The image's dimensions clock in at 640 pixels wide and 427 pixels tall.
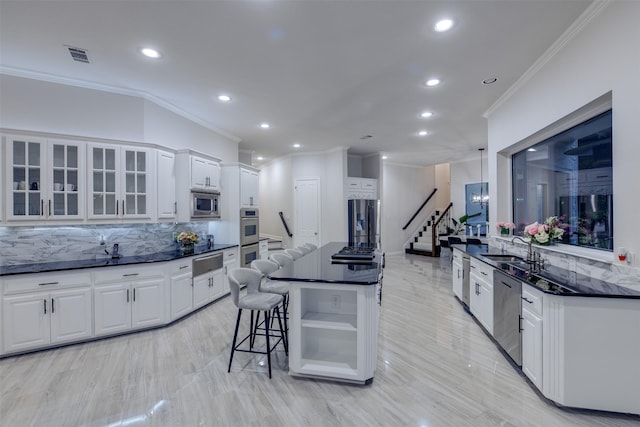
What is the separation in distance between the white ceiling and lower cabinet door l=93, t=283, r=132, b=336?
2597 mm

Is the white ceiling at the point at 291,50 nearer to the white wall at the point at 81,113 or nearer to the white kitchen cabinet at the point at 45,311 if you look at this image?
the white wall at the point at 81,113

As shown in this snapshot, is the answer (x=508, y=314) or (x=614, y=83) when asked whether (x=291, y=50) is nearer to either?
(x=614, y=83)

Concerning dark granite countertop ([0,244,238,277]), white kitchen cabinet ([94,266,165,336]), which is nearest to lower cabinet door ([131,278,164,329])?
white kitchen cabinet ([94,266,165,336])

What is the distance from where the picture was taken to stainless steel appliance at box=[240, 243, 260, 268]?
5457mm

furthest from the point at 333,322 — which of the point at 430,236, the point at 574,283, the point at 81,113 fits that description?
the point at 430,236

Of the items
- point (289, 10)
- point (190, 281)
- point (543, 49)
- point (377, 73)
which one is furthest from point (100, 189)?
point (543, 49)

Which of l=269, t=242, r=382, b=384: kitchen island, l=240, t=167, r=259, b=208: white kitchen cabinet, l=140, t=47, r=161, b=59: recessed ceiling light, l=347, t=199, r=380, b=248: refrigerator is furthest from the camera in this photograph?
l=347, t=199, r=380, b=248: refrigerator

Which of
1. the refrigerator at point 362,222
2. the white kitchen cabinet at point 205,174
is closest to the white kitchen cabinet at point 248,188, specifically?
the white kitchen cabinet at point 205,174

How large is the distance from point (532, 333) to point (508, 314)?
442 millimetres

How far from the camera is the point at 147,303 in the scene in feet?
11.8

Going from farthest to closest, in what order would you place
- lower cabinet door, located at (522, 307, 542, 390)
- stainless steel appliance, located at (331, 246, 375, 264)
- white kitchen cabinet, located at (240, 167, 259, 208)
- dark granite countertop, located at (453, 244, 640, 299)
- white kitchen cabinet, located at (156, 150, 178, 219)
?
1. white kitchen cabinet, located at (240, 167, 259, 208)
2. white kitchen cabinet, located at (156, 150, 178, 219)
3. stainless steel appliance, located at (331, 246, 375, 264)
4. lower cabinet door, located at (522, 307, 542, 390)
5. dark granite countertop, located at (453, 244, 640, 299)

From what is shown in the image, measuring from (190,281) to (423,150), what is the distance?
667 cm

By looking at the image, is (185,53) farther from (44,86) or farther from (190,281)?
(190,281)

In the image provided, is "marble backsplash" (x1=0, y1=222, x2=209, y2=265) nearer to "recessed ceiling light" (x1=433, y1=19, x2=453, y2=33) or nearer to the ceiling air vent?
the ceiling air vent
